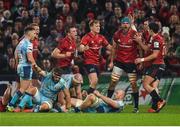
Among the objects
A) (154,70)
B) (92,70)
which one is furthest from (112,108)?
(92,70)

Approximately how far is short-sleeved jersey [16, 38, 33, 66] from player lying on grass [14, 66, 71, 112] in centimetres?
33

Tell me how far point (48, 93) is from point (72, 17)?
313 inches

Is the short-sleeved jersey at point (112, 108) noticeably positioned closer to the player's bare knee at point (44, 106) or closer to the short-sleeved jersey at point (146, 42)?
the player's bare knee at point (44, 106)

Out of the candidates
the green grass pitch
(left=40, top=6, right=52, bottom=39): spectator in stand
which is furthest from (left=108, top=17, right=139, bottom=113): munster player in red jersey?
(left=40, top=6, right=52, bottom=39): spectator in stand

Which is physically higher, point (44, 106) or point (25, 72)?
point (25, 72)

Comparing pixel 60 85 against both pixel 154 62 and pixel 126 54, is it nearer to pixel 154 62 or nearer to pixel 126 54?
pixel 126 54

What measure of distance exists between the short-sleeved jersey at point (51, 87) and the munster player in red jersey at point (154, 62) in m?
1.90

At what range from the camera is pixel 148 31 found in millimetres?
17188

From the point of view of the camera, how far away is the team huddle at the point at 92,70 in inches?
636

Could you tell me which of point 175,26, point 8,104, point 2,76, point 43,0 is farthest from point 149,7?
point 8,104

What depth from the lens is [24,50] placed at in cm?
1653

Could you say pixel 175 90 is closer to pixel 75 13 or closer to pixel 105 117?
pixel 75 13

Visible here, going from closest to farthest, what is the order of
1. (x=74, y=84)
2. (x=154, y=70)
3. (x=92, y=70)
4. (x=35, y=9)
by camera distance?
(x=154, y=70), (x=92, y=70), (x=74, y=84), (x=35, y=9)

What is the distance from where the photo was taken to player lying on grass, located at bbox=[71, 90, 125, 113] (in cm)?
1566
